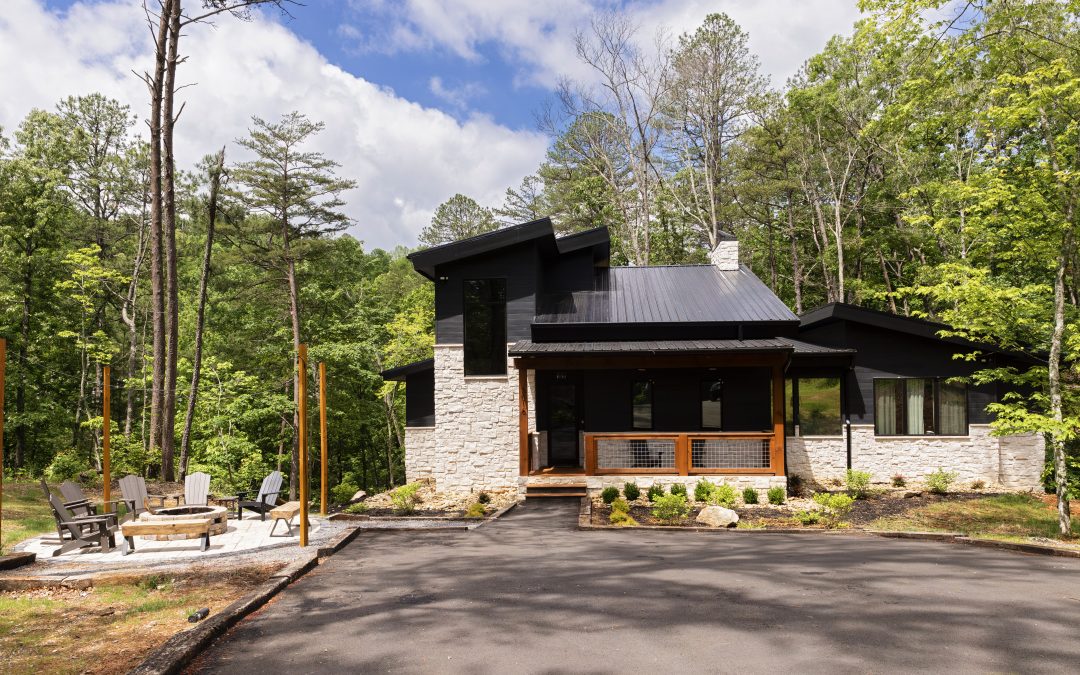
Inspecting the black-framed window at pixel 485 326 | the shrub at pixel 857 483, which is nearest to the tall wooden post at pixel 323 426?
the black-framed window at pixel 485 326

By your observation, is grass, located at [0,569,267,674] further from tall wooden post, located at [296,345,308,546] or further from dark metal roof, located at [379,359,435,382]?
dark metal roof, located at [379,359,435,382]

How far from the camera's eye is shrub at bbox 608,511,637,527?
1076 centimetres

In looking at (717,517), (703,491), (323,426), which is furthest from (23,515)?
(703,491)

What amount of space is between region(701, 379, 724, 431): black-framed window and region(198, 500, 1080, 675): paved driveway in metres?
6.92

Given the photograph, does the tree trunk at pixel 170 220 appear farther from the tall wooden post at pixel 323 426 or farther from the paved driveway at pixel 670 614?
the paved driveway at pixel 670 614

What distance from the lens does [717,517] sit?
1080cm

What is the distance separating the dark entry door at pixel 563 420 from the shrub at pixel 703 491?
3539mm

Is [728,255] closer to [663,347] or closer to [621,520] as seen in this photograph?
[663,347]

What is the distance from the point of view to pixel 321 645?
4.88 m

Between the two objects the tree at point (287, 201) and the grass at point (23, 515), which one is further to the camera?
the tree at point (287, 201)

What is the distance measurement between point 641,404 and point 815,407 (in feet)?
14.9

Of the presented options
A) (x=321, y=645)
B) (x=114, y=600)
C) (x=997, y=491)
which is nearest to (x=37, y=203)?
(x=114, y=600)

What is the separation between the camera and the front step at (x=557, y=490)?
13.8 meters

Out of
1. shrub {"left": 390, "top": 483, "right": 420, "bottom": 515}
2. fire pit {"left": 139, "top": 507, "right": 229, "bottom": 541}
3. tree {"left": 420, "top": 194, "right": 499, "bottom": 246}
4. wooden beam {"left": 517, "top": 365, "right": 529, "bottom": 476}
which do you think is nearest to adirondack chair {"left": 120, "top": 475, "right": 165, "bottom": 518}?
fire pit {"left": 139, "top": 507, "right": 229, "bottom": 541}
